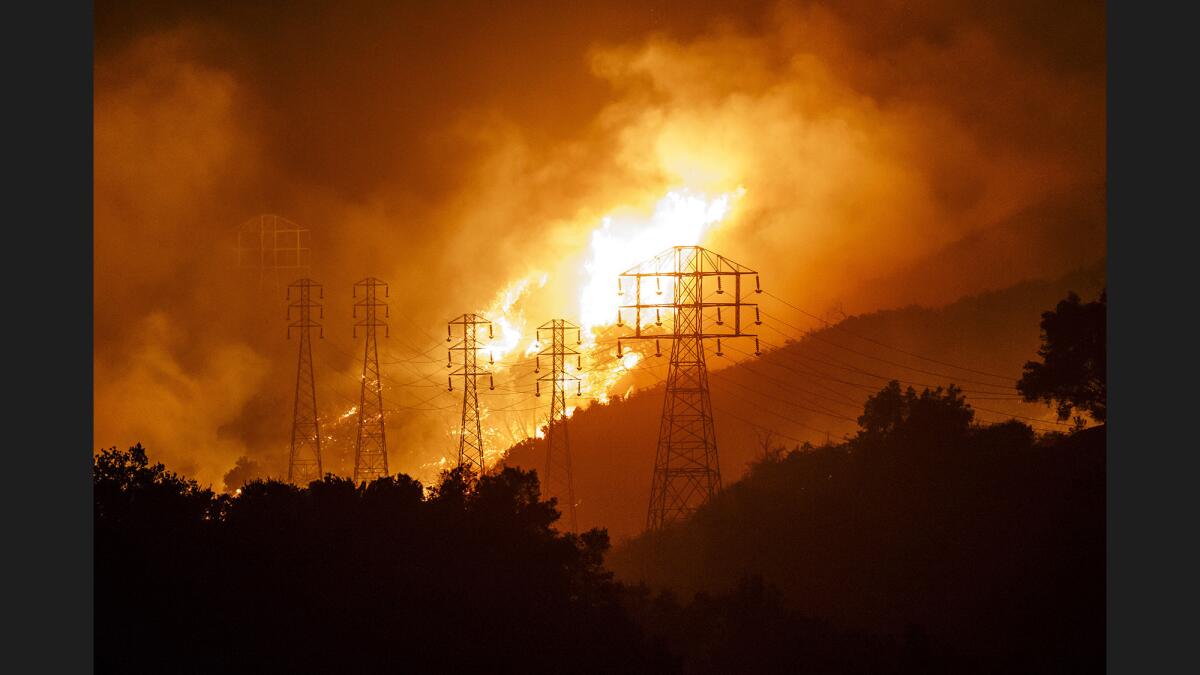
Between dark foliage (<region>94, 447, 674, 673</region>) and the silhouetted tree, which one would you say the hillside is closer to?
the silhouetted tree

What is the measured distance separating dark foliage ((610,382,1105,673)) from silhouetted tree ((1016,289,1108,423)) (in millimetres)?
2231

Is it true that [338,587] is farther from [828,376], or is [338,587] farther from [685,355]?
[828,376]

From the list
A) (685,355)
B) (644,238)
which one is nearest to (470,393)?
(644,238)

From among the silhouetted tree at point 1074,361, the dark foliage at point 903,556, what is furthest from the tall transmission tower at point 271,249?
the silhouetted tree at point 1074,361

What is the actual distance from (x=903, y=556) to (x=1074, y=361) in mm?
14413

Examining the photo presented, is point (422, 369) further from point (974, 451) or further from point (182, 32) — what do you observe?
point (974, 451)

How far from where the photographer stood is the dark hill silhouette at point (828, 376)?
10531 cm

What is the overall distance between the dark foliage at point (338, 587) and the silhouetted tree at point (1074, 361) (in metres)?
30.7

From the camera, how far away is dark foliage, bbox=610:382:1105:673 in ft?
171

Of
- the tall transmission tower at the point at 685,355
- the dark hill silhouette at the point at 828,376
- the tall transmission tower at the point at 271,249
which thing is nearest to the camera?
the tall transmission tower at the point at 685,355

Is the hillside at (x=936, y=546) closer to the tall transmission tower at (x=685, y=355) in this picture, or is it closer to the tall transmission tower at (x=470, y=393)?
the tall transmission tower at (x=685, y=355)

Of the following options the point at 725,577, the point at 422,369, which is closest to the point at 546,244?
the point at 422,369

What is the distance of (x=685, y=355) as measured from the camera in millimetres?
74562

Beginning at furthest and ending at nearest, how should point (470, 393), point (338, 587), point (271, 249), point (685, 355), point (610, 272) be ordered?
point (271, 249) < point (610, 272) < point (470, 393) < point (685, 355) < point (338, 587)
